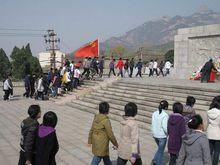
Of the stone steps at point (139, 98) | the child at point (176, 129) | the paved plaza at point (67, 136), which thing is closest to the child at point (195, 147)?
the child at point (176, 129)

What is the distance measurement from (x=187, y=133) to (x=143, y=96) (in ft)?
33.6

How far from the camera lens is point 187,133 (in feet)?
15.0

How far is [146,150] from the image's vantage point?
8953 millimetres

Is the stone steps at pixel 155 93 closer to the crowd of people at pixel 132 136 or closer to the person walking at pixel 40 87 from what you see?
the person walking at pixel 40 87

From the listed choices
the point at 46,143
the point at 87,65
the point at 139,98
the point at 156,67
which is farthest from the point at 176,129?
the point at 156,67

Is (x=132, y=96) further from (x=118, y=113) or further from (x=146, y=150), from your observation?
(x=146, y=150)

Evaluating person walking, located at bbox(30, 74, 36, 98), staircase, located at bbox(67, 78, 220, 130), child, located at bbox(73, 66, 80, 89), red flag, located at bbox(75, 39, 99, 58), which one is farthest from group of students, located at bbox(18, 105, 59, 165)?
red flag, located at bbox(75, 39, 99, 58)

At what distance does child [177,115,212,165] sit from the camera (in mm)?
4348

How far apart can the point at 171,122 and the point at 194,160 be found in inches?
68.2

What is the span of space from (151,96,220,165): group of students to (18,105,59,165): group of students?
1.73 meters

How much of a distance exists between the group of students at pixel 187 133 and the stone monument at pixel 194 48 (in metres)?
12.5

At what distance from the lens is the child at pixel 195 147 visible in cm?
435

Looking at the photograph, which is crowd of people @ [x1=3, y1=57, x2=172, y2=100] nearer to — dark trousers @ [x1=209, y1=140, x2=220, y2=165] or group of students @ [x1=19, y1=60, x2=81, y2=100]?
group of students @ [x1=19, y1=60, x2=81, y2=100]

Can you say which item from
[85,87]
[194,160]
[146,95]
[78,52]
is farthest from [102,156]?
[78,52]
